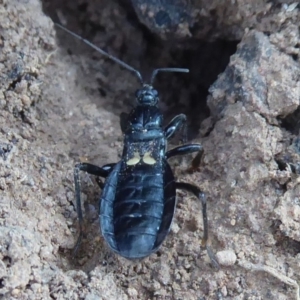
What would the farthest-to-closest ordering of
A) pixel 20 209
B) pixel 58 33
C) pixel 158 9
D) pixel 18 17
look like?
pixel 58 33 → pixel 158 9 → pixel 18 17 → pixel 20 209

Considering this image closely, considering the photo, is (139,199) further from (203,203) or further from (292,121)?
(292,121)

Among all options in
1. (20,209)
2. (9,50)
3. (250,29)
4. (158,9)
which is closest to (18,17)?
(9,50)

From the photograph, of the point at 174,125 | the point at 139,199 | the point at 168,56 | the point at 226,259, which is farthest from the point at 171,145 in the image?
the point at 226,259

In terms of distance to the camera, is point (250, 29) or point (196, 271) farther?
point (250, 29)

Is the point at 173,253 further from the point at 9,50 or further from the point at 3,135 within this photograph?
the point at 9,50

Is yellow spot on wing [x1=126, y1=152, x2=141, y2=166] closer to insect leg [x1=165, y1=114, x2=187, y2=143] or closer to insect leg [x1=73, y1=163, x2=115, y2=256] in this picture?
insect leg [x1=73, y1=163, x2=115, y2=256]

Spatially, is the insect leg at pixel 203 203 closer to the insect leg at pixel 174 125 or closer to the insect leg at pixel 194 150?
the insect leg at pixel 194 150
